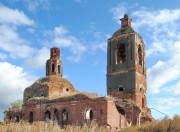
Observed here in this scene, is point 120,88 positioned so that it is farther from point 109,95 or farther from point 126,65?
point 126,65

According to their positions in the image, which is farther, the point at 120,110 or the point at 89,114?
the point at 120,110

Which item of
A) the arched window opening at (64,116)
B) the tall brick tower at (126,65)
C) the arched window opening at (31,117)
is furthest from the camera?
the tall brick tower at (126,65)

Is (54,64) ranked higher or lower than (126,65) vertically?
higher

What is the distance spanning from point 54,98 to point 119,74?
6874 millimetres

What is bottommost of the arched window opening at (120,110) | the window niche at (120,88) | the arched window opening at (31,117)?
the arched window opening at (31,117)

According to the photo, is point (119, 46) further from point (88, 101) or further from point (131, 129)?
point (131, 129)

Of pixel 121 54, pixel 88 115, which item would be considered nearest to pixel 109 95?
pixel 88 115

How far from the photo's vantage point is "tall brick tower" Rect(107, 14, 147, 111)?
31.3 metres

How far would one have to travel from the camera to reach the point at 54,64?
121ft

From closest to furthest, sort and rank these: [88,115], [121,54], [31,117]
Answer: [88,115]
[31,117]
[121,54]

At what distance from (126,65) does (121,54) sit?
196 cm

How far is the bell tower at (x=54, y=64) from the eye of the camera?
36.5m

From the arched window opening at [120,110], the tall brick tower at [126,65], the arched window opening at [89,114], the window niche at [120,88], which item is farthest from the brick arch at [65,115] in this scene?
the window niche at [120,88]

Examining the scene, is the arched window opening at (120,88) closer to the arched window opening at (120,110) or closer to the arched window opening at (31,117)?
the arched window opening at (120,110)
